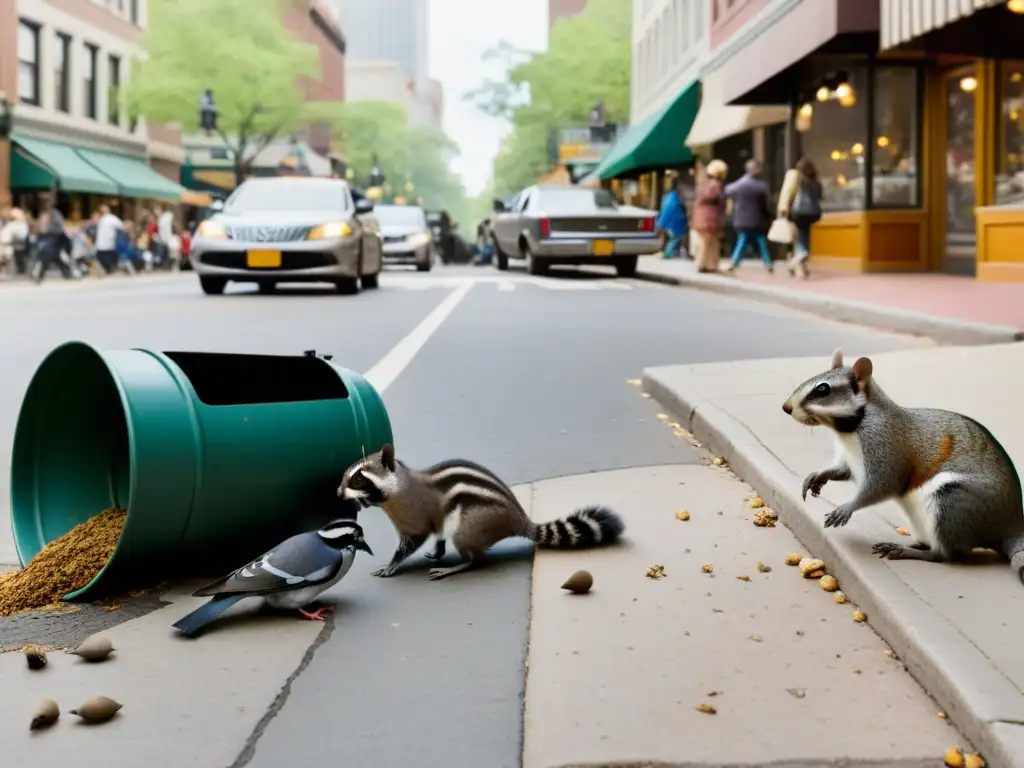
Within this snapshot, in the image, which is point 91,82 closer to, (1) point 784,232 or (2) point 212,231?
(2) point 212,231

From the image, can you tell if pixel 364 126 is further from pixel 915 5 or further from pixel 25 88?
pixel 915 5

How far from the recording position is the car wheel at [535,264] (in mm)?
27828

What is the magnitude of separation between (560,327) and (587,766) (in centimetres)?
1162

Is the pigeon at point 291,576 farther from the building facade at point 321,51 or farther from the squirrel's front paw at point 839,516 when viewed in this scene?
the building facade at point 321,51

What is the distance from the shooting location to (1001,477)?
4109 millimetres

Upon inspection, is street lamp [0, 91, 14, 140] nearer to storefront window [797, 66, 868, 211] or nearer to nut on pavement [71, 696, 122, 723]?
storefront window [797, 66, 868, 211]

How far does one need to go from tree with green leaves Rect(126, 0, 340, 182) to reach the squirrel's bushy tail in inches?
1973

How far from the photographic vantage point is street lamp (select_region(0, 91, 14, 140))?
36.4 metres

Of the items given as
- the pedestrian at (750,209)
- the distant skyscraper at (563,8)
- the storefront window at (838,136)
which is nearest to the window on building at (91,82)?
the storefront window at (838,136)

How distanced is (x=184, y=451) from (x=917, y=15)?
15.7 metres

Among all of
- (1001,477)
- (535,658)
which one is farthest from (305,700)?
(1001,477)

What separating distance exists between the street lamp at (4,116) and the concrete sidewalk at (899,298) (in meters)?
19.6

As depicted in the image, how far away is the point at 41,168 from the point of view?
4031 cm

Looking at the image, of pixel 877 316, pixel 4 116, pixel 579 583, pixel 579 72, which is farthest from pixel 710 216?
pixel 579 72
